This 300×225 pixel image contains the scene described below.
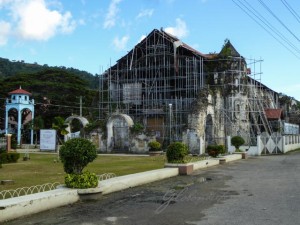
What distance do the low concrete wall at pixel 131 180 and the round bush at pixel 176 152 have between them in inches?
33.0

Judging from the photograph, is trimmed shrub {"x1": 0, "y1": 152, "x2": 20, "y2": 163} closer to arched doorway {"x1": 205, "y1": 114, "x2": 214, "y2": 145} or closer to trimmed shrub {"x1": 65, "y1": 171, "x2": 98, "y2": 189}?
trimmed shrub {"x1": 65, "y1": 171, "x2": 98, "y2": 189}

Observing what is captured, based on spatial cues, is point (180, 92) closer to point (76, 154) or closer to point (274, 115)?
point (274, 115)

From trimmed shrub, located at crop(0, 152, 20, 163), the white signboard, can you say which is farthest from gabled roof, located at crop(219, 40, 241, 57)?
trimmed shrub, located at crop(0, 152, 20, 163)

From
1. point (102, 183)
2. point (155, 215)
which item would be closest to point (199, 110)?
point (102, 183)

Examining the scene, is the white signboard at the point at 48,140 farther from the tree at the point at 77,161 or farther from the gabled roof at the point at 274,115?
the tree at the point at 77,161

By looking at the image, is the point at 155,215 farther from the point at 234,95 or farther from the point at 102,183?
the point at 234,95

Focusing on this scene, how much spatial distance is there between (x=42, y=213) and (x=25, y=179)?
6.41 metres

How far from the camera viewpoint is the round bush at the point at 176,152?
52.8 feet

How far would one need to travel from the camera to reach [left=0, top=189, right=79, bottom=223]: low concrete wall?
741 cm

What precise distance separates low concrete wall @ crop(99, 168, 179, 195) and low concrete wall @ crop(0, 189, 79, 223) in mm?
1236

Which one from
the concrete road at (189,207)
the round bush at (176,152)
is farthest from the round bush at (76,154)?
the round bush at (176,152)

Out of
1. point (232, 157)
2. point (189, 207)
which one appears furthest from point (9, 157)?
point (189, 207)

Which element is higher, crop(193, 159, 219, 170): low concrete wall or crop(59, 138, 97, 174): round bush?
crop(59, 138, 97, 174): round bush

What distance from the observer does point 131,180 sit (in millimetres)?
12070
